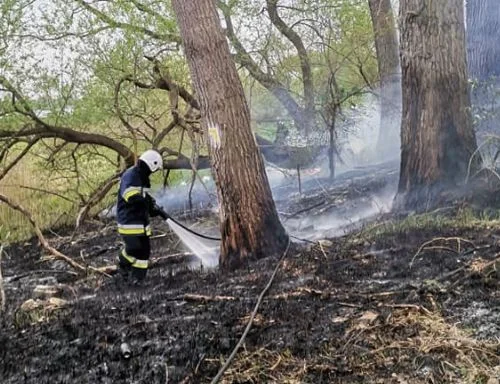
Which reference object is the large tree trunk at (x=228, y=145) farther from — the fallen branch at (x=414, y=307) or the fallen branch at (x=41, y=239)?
the fallen branch at (x=414, y=307)

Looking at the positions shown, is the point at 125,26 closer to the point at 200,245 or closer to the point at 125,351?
the point at 200,245

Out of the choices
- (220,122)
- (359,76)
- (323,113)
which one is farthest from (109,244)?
(359,76)

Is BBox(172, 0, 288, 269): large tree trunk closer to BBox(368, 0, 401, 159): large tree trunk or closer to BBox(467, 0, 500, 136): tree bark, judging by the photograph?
BBox(467, 0, 500, 136): tree bark

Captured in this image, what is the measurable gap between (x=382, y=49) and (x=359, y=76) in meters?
0.69

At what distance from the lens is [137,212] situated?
5.85 m

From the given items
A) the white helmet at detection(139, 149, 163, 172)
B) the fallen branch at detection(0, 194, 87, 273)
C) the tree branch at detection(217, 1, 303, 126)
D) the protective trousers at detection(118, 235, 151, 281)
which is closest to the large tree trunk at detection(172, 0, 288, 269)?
the white helmet at detection(139, 149, 163, 172)

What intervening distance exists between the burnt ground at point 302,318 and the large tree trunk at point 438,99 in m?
0.59

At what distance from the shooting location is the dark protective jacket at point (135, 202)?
5.75m

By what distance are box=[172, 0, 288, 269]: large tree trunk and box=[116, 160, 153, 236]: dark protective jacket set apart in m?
0.77

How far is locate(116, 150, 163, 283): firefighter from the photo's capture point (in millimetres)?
5773

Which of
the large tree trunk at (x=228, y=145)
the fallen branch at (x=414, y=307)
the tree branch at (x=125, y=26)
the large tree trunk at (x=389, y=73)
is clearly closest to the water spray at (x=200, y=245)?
the large tree trunk at (x=228, y=145)

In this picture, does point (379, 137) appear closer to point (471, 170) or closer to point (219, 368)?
point (471, 170)

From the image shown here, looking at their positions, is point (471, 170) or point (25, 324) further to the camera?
point (471, 170)

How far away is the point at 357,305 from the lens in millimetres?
3760
